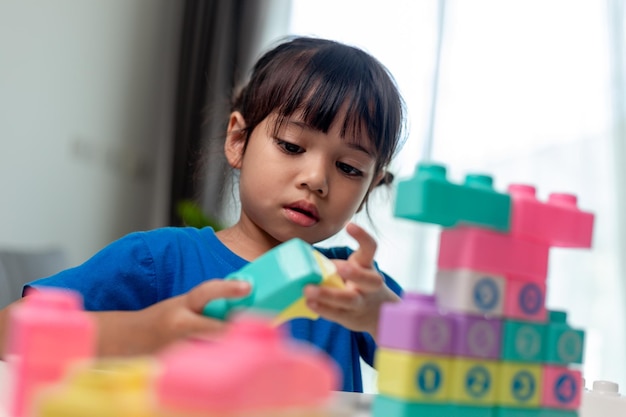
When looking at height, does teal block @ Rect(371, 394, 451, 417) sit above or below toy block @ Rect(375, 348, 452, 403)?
below

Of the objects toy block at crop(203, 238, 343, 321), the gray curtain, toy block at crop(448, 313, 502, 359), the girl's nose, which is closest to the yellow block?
toy block at crop(203, 238, 343, 321)

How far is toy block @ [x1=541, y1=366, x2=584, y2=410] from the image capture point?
1.73 feet

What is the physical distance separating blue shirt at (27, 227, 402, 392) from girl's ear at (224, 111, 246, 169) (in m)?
0.13

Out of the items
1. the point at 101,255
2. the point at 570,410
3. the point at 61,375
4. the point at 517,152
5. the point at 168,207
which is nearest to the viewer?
the point at 61,375

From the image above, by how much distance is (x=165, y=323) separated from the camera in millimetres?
638

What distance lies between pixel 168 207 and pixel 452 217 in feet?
9.90

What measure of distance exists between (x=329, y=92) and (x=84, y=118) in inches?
83.0

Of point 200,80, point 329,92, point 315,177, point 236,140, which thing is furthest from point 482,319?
point 200,80

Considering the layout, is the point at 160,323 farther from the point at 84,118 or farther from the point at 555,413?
the point at 84,118

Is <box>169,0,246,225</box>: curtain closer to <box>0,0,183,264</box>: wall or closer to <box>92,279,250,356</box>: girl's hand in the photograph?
<box>0,0,183,264</box>: wall

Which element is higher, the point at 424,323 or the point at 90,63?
the point at 90,63

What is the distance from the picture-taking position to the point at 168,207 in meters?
3.42

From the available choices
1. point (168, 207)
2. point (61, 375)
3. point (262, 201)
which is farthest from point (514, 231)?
point (168, 207)

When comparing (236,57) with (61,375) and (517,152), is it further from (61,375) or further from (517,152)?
(61,375)
